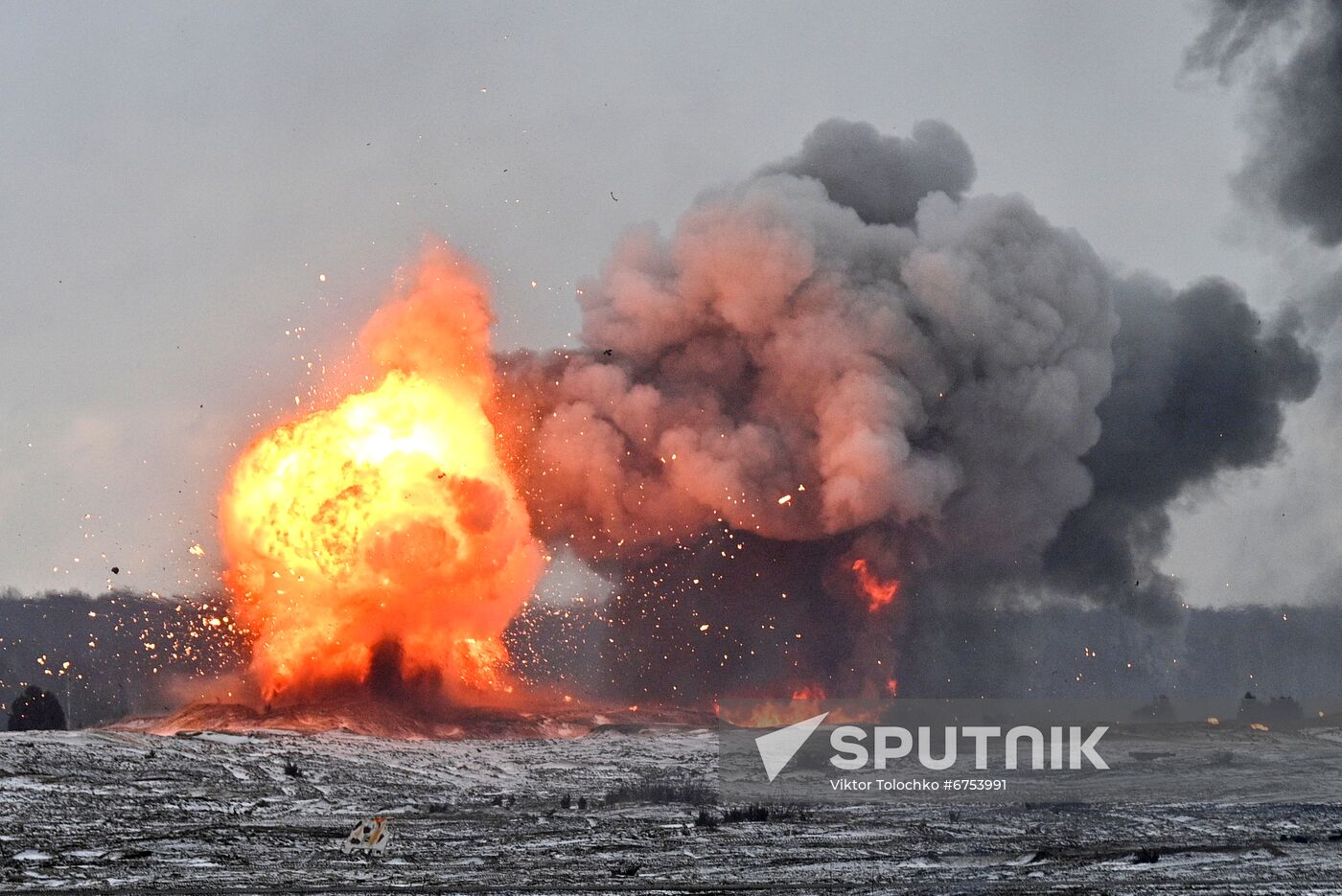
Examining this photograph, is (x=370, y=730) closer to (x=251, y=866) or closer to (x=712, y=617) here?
(x=712, y=617)

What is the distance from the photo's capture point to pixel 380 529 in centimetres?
7619

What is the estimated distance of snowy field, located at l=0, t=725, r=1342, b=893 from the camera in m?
38.6

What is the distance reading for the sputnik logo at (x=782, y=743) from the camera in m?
73.4

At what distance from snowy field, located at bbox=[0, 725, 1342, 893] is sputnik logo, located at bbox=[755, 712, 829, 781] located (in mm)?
5650

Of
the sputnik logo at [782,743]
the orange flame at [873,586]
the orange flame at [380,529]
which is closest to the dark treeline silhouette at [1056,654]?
the orange flame at [873,586]

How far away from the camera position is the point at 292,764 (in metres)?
61.9

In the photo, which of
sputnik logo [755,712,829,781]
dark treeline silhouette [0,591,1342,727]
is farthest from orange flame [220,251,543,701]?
sputnik logo [755,712,829,781]

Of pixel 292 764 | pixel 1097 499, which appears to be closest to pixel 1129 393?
pixel 1097 499

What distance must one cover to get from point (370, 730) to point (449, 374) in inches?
786

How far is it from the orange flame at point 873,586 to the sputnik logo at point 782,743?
8349 mm

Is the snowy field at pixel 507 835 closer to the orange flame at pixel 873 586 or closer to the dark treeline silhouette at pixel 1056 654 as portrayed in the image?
the orange flame at pixel 873 586

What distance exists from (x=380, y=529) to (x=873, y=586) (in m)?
30.1

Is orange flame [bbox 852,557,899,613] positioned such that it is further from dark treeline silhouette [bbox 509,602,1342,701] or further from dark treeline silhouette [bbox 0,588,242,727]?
dark treeline silhouette [bbox 0,588,242,727]

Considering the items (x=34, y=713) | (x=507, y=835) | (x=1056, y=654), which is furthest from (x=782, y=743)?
(x=1056, y=654)
